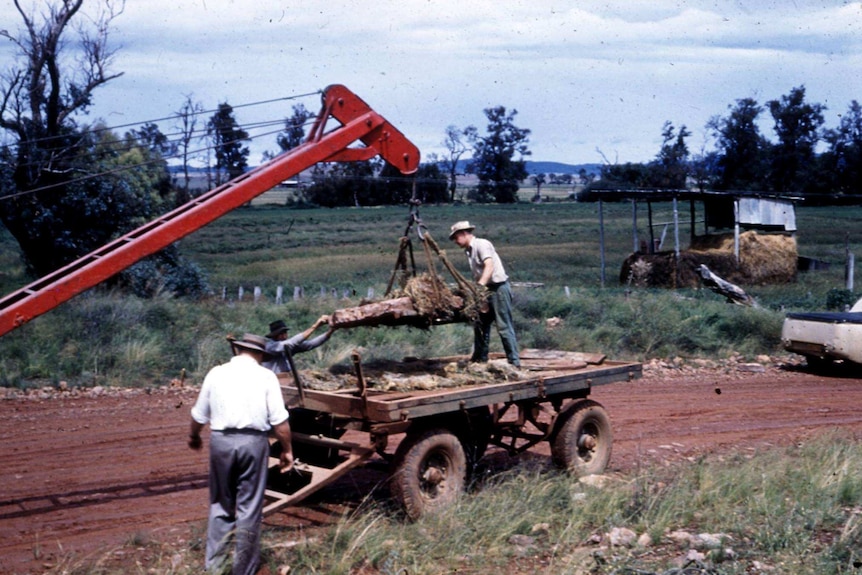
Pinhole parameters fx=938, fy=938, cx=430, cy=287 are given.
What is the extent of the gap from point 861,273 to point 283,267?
23.4 meters

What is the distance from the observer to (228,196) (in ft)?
28.9

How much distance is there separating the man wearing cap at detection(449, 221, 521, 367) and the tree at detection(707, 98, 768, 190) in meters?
64.4

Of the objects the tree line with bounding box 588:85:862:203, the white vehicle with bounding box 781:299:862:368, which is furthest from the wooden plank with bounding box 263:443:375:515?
the tree line with bounding box 588:85:862:203

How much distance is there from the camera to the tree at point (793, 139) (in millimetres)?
73875

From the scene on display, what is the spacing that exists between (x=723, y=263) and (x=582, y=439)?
78.7 feet

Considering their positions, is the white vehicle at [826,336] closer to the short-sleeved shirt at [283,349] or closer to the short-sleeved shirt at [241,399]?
the short-sleeved shirt at [283,349]

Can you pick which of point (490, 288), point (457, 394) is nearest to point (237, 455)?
point (457, 394)

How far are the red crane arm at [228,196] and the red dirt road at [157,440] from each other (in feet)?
6.38

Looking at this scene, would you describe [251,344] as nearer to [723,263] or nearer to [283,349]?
[283,349]

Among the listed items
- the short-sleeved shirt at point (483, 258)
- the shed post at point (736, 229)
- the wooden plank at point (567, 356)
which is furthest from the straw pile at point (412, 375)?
the shed post at point (736, 229)

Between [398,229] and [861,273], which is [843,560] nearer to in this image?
[861,273]

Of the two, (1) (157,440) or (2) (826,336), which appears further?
(2) (826,336)

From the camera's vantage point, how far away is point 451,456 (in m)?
8.73

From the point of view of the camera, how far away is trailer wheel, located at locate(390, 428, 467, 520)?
8.23 meters
